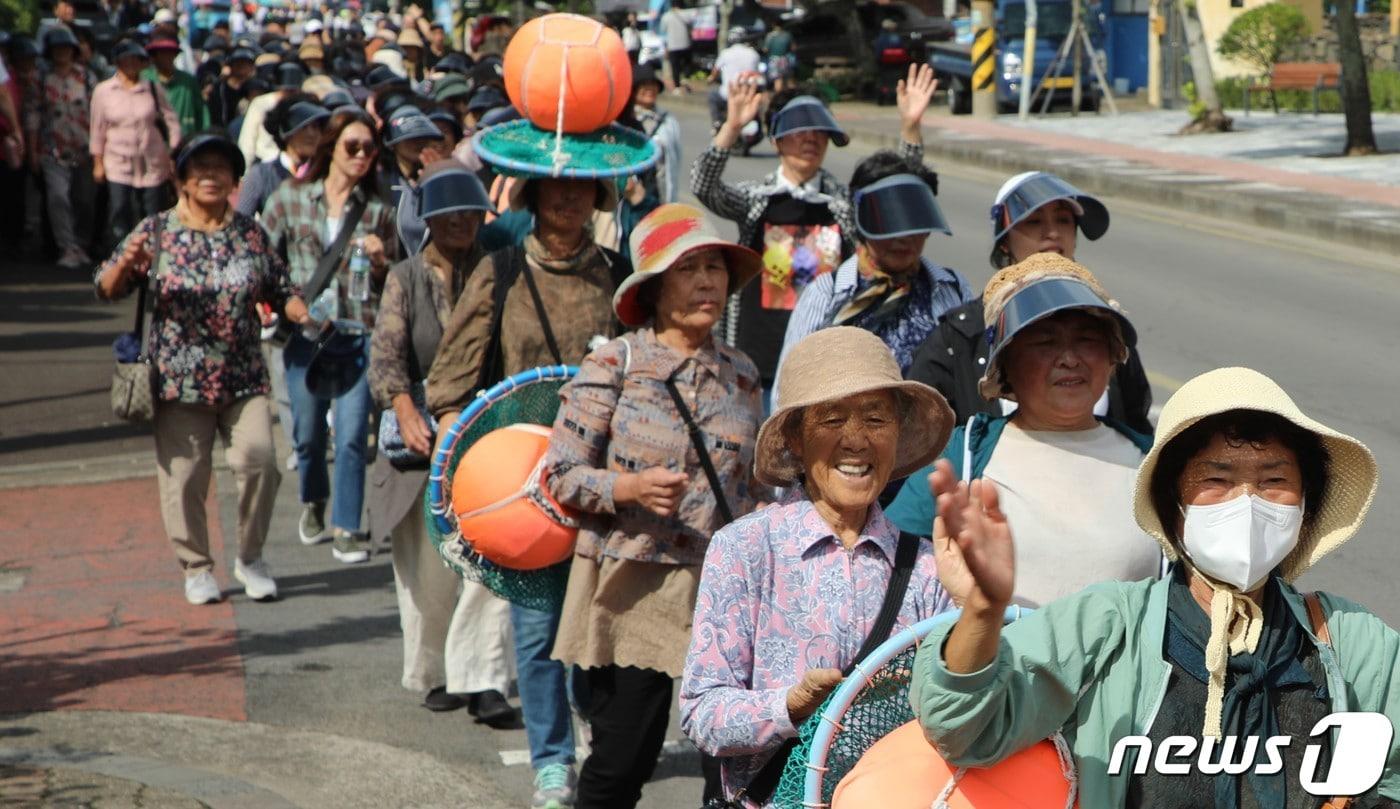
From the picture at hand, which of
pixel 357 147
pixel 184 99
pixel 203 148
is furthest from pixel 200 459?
pixel 184 99

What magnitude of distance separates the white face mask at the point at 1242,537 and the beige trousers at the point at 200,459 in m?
5.68

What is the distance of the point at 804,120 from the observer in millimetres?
7902

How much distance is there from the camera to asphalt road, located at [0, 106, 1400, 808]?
273 inches

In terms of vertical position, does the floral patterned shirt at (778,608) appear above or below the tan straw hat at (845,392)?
below

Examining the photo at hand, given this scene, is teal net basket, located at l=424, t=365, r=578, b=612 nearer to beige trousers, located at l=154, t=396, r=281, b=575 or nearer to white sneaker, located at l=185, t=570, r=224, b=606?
beige trousers, located at l=154, t=396, r=281, b=575

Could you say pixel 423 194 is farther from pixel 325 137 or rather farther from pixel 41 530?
pixel 41 530

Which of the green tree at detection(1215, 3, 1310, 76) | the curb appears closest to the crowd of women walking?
the curb

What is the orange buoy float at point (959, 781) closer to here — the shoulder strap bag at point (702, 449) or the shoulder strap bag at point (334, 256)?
the shoulder strap bag at point (702, 449)

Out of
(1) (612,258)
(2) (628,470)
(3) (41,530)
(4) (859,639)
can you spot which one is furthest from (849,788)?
(3) (41,530)

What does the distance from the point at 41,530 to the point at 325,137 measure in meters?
2.55

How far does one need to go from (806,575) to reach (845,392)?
362 millimetres

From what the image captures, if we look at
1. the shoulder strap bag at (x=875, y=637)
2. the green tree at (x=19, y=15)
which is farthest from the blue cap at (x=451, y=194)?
the green tree at (x=19, y=15)

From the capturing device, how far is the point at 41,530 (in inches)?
385

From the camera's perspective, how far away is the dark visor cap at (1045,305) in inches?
158
